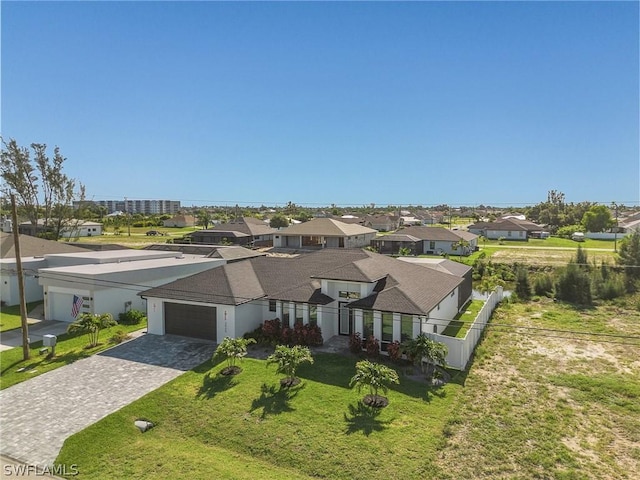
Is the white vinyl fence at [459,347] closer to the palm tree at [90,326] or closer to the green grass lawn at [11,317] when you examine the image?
the palm tree at [90,326]

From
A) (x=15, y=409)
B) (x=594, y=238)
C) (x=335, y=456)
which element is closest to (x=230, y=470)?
(x=335, y=456)

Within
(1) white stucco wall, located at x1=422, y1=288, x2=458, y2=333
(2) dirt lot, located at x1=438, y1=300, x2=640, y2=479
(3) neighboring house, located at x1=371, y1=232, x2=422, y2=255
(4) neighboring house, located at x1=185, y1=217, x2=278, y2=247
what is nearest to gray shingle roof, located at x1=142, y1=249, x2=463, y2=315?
(1) white stucco wall, located at x1=422, y1=288, x2=458, y2=333

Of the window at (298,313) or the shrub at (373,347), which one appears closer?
the shrub at (373,347)

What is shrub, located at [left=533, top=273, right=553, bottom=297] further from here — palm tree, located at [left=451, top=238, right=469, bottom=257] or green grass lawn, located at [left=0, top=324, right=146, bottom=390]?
green grass lawn, located at [left=0, top=324, right=146, bottom=390]

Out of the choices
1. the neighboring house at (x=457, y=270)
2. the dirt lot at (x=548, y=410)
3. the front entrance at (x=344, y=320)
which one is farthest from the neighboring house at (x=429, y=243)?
the front entrance at (x=344, y=320)

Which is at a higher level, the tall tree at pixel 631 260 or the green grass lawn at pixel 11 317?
the tall tree at pixel 631 260

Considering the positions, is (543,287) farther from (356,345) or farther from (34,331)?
(34,331)
